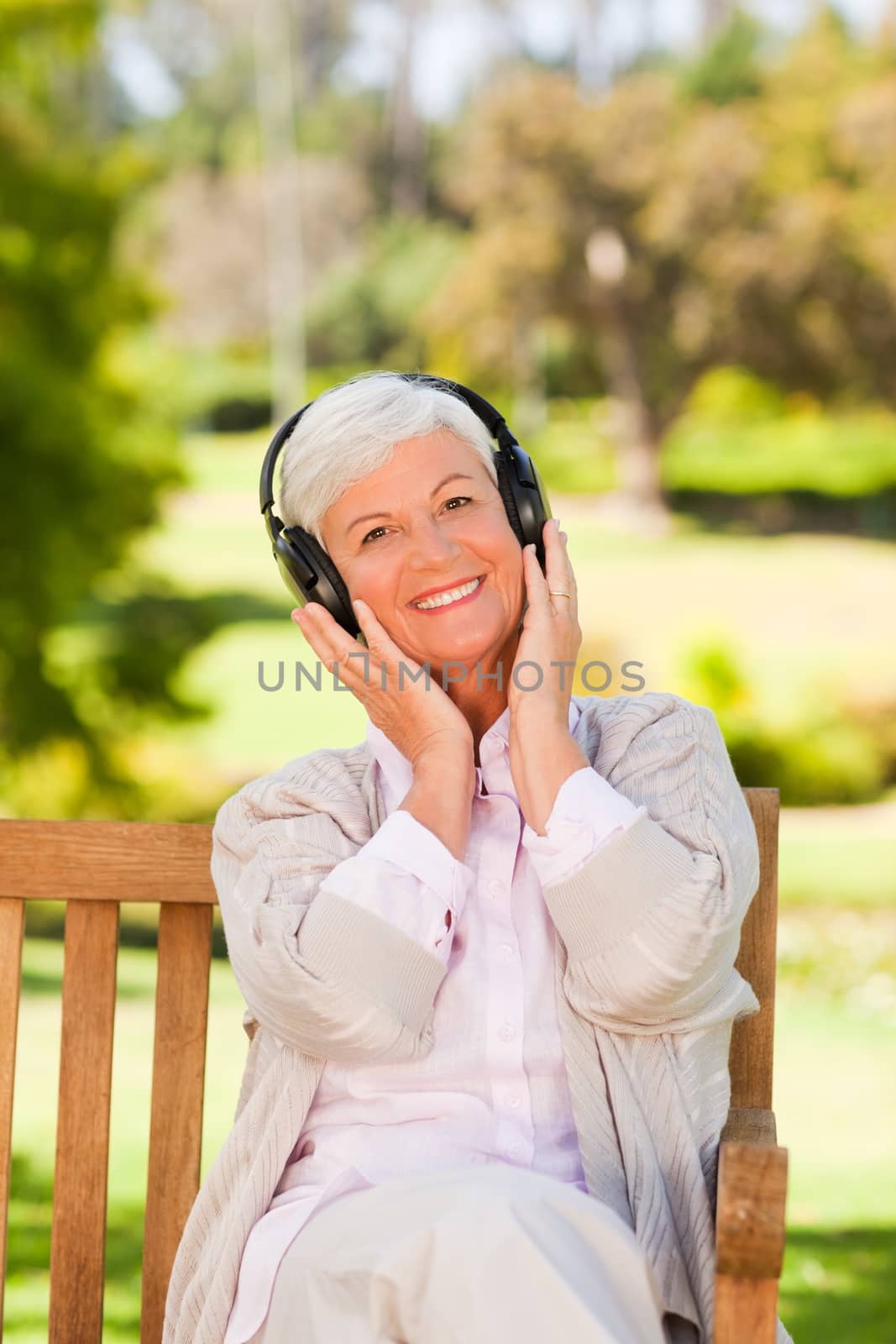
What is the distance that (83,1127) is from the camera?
7.82 feet

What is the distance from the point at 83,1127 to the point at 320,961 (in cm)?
66

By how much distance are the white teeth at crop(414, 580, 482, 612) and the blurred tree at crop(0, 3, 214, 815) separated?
20.6ft

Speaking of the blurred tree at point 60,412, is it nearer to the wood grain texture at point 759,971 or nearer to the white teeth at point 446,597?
the white teeth at point 446,597

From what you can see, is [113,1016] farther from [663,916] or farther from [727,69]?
[727,69]

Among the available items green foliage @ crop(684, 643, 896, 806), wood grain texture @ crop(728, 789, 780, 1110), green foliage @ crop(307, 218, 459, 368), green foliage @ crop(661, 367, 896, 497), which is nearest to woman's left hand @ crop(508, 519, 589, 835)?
wood grain texture @ crop(728, 789, 780, 1110)

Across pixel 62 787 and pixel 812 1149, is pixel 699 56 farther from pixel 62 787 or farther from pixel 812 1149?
pixel 812 1149

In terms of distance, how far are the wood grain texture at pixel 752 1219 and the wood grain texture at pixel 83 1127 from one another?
3.57 feet

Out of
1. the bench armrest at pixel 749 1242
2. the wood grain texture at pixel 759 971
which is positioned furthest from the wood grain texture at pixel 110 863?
the bench armrest at pixel 749 1242

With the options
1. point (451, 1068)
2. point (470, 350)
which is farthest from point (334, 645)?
point (470, 350)

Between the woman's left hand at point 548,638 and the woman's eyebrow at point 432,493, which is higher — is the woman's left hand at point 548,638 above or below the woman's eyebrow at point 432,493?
below

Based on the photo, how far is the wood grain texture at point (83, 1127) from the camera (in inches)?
92.3

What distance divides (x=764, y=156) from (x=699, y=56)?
235cm

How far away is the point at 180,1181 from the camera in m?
2.36

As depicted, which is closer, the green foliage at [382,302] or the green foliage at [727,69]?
the green foliage at [727,69]
